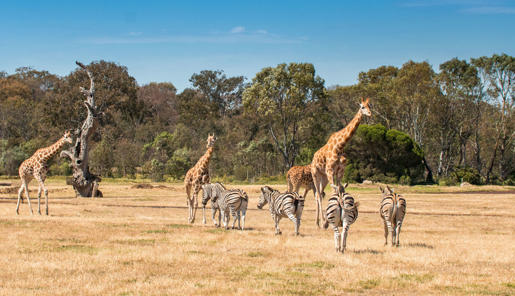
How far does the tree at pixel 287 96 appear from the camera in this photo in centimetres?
5578

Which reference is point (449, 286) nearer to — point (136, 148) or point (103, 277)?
point (103, 277)

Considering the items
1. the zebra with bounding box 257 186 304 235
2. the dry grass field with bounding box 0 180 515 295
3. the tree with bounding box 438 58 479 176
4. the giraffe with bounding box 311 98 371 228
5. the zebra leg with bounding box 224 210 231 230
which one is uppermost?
the tree with bounding box 438 58 479 176

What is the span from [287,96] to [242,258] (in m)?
44.2

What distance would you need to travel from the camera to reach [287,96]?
56.2m

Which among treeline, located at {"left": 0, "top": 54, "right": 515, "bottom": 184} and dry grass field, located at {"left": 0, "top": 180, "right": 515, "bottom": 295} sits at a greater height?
treeline, located at {"left": 0, "top": 54, "right": 515, "bottom": 184}

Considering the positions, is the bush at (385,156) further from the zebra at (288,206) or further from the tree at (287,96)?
the zebra at (288,206)

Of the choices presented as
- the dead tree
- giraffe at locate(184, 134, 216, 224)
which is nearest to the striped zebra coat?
giraffe at locate(184, 134, 216, 224)

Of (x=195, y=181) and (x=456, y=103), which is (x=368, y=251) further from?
(x=456, y=103)

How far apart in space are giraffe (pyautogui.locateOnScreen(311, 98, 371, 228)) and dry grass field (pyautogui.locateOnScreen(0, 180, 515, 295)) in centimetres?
160

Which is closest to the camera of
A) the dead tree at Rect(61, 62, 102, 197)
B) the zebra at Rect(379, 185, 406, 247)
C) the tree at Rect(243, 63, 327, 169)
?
the zebra at Rect(379, 185, 406, 247)

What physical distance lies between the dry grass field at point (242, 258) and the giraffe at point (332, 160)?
1596 millimetres

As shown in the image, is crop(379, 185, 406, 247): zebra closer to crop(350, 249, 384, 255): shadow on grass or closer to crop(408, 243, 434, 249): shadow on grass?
crop(408, 243, 434, 249): shadow on grass

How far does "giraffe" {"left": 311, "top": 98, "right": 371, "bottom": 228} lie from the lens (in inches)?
745

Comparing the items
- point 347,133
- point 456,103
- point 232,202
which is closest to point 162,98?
point 456,103
